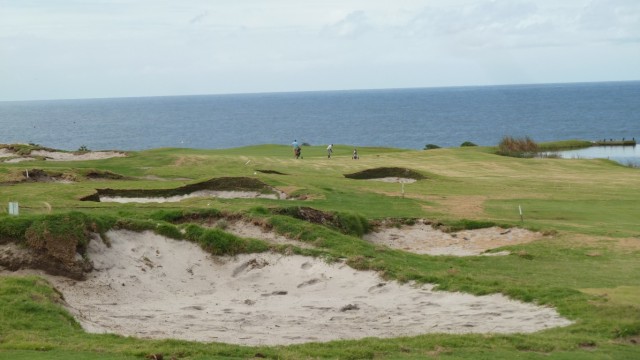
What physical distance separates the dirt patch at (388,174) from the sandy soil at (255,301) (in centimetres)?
2586

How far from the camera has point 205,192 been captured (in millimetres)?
35938

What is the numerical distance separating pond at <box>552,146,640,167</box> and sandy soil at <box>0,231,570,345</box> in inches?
2608


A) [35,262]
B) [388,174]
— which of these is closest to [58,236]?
[35,262]

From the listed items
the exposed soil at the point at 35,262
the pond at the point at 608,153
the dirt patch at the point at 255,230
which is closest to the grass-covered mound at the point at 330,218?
the dirt patch at the point at 255,230

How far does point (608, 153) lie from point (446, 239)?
70101 millimetres

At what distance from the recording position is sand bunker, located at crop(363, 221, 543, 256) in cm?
2833

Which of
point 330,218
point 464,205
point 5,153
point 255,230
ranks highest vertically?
point 255,230

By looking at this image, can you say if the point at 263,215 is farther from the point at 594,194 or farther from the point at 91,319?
the point at 594,194

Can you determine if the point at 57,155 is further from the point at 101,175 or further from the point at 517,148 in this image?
the point at 517,148

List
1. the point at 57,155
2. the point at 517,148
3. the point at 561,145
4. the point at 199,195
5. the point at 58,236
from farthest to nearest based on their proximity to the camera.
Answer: the point at 561,145 → the point at 517,148 → the point at 57,155 → the point at 199,195 → the point at 58,236

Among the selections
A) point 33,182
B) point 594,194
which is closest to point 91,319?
point 33,182

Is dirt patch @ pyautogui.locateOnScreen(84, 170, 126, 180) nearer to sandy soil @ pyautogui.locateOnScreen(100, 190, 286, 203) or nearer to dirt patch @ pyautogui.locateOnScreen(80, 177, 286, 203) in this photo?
dirt patch @ pyautogui.locateOnScreen(80, 177, 286, 203)

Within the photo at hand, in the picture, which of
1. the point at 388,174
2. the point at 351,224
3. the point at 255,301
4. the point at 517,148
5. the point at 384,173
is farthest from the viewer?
the point at 517,148

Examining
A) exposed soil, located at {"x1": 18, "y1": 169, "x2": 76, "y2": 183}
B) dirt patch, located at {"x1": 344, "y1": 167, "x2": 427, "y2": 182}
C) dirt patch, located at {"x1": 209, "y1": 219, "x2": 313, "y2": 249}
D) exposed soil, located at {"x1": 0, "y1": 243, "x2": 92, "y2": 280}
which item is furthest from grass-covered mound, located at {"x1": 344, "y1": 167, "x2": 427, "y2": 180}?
exposed soil, located at {"x1": 0, "y1": 243, "x2": 92, "y2": 280}
